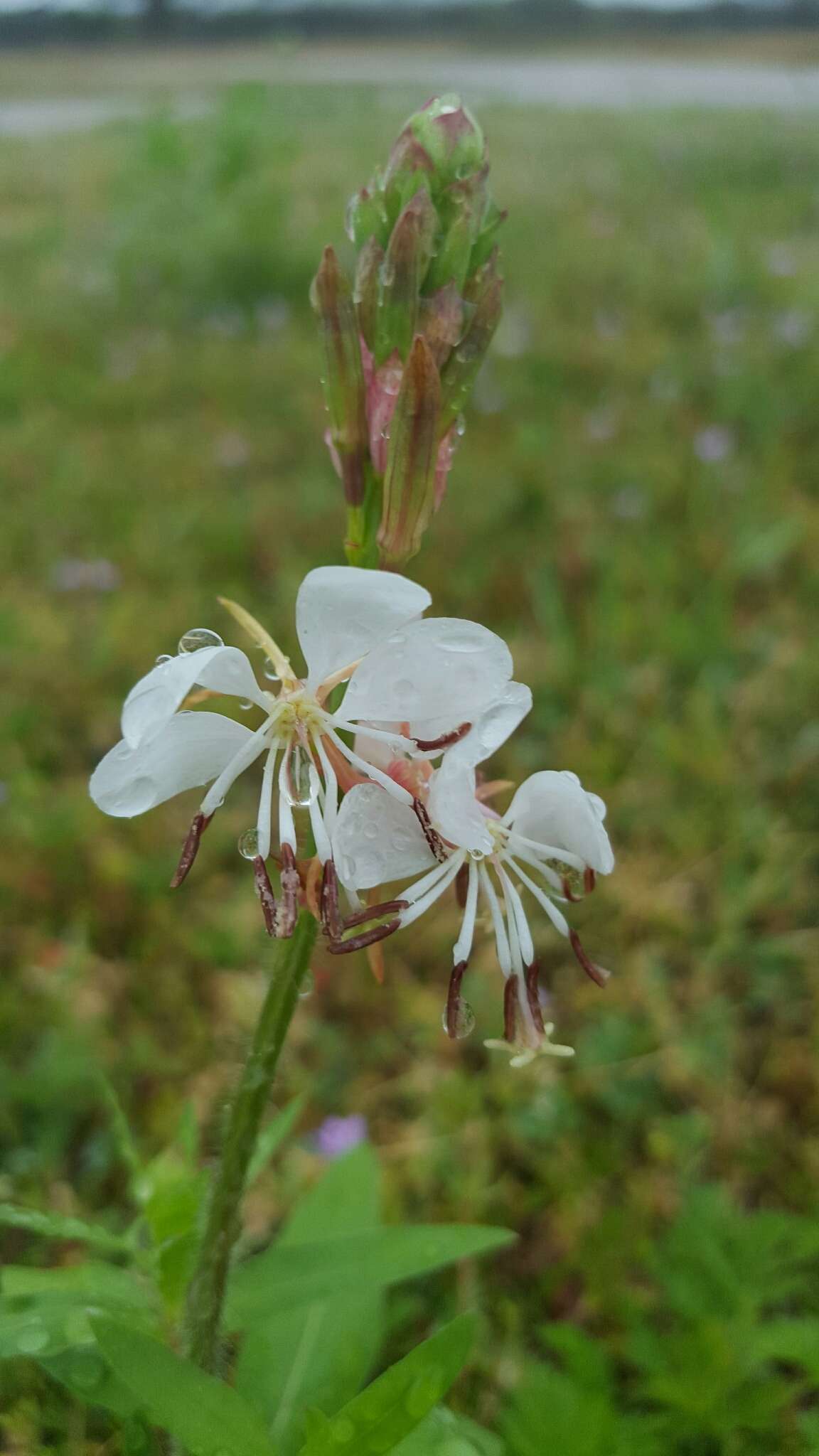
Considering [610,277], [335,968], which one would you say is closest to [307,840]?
[335,968]

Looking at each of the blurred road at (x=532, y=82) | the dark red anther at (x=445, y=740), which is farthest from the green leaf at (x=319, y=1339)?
the blurred road at (x=532, y=82)

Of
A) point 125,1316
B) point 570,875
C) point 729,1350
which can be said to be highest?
point 570,875

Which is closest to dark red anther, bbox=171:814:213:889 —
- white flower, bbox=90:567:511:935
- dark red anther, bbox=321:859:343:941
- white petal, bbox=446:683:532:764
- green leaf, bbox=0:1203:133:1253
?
white flower, bbox=90:567:511:935

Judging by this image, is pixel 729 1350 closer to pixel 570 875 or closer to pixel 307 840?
pixel 570 875

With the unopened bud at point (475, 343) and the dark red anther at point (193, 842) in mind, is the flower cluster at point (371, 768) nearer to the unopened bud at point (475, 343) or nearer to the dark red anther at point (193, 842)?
the dark red anther at point (193, 842)

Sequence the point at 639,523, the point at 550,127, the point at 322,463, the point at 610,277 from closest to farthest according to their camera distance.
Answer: the point at 639,523
the point at 322,463
the point at 610,277
the point at 550,127

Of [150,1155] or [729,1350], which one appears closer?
[729,1350]

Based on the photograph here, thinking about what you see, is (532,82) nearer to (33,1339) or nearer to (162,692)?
(162,692)
